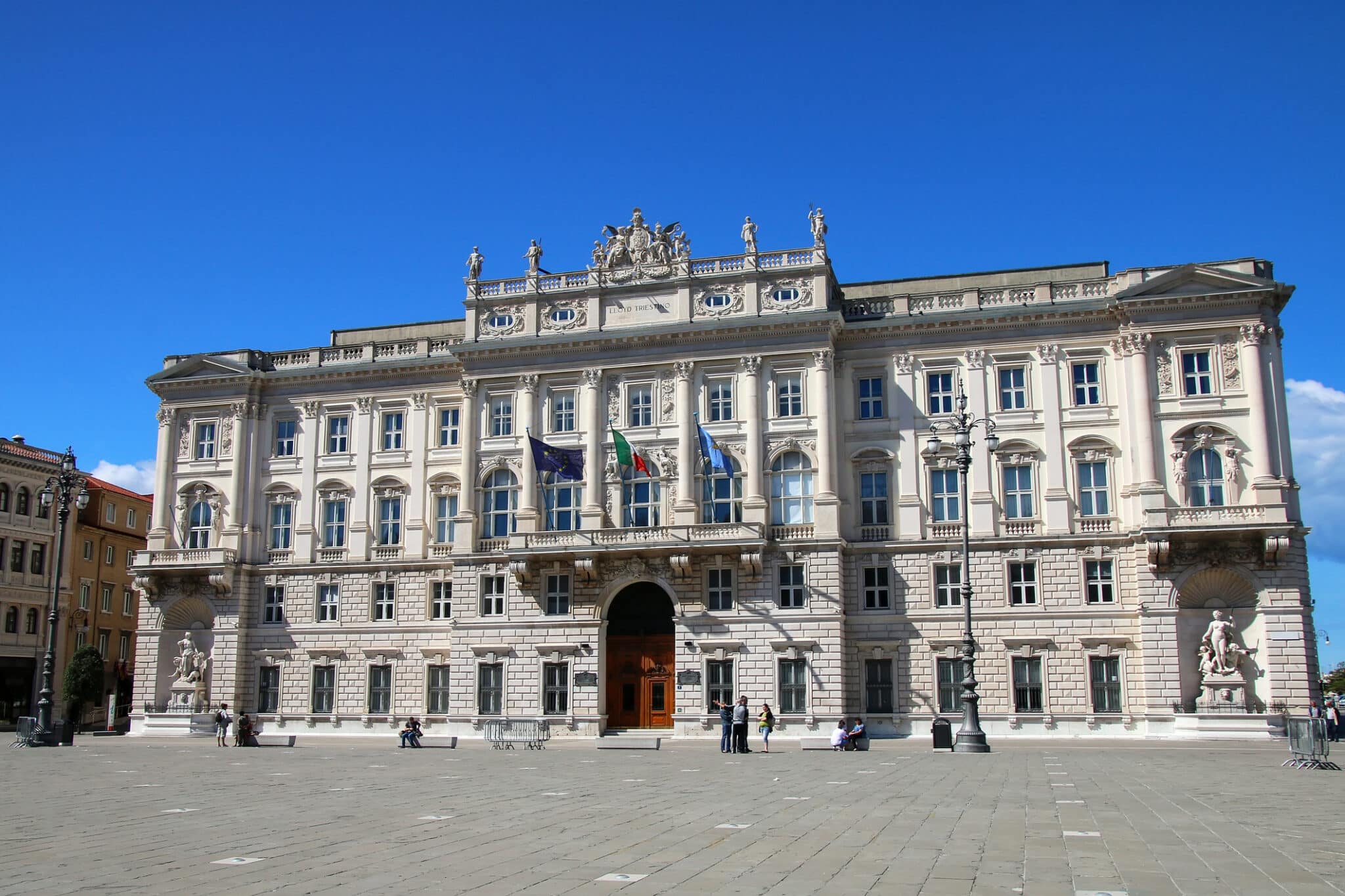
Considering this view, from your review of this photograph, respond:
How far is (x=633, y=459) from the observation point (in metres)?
50.4

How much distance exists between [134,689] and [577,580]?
76.7ft

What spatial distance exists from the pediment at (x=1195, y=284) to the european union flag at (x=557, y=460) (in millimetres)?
23258

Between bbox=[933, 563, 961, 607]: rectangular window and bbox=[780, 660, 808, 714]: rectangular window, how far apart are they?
20.2ft

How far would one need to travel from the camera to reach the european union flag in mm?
49406

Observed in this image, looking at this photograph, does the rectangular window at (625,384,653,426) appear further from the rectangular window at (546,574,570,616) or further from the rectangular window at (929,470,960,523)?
the rectangular window at (929,470,960,523)

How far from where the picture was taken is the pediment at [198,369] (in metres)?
59.2

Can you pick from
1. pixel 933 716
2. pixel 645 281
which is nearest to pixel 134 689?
pixel 645 281

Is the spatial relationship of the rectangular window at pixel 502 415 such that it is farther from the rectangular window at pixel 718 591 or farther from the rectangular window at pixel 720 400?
the rectangular window at pixel 718 591

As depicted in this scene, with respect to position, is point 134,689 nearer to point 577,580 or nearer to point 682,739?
point 577,580

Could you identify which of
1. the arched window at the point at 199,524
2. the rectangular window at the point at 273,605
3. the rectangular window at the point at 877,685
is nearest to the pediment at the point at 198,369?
the arched window at the point at 199,524

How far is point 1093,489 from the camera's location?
48844 millimetres

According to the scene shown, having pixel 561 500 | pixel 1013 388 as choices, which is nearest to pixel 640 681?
pixel 561 500

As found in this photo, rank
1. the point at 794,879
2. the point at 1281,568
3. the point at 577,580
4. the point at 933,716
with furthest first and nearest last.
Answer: the point at 577,580, the point at 933,716, the point at 1281,568, the point at 794,879

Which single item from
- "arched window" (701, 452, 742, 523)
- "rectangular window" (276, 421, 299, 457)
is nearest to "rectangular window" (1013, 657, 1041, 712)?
"arched window" (701, 452, 742, 523)
